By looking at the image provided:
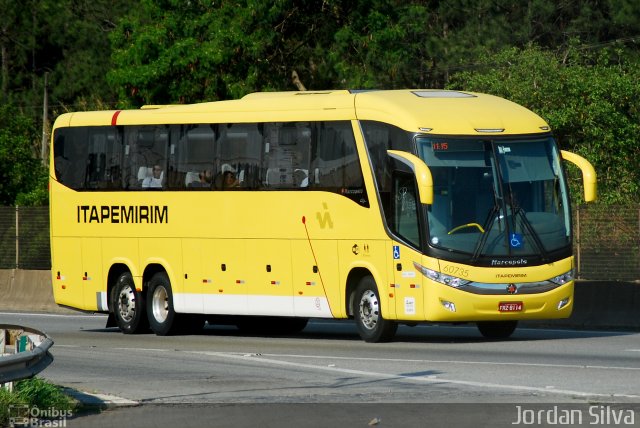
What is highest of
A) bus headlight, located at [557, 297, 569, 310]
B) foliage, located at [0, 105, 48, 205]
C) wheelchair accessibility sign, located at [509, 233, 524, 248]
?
foliage, located at [0, 105, 48, 205]

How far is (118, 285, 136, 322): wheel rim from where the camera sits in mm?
26328

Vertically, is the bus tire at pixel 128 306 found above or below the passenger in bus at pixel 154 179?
below

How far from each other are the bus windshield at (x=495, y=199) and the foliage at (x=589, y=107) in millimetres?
21757

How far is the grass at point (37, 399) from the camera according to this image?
505 inches

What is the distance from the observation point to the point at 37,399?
1327 cm

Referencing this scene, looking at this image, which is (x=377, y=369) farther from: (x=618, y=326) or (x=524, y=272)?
(x=618, y=326)

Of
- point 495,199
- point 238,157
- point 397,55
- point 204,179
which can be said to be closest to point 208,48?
point 397,55

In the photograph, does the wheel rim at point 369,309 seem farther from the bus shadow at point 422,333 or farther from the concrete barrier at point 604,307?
the concrete barrier at point 604,307

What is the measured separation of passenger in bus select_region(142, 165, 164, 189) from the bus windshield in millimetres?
5676

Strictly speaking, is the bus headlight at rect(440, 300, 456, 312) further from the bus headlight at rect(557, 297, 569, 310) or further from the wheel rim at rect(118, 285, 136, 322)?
the wheel rim at rect(118, 285, 136, 322)

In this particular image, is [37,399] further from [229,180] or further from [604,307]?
[604,307]
